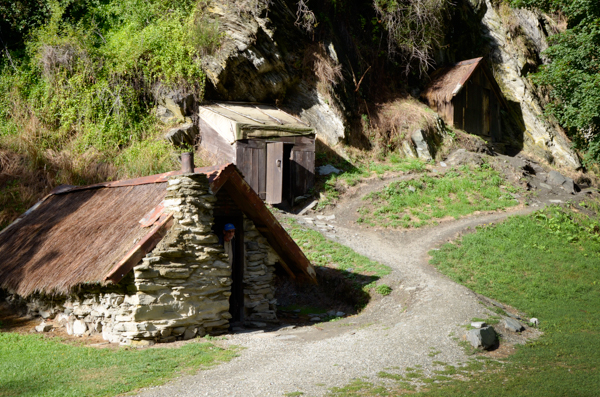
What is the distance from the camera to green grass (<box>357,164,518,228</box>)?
1688cm

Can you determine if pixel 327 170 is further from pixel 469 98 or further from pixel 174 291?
pixel 174 291

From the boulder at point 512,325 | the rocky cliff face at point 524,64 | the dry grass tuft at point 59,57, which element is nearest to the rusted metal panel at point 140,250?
the boulder at point 512,325

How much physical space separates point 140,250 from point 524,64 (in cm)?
2598

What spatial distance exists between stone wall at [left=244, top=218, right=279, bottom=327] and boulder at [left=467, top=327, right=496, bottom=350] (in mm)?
3903

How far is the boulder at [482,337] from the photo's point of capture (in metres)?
7.93

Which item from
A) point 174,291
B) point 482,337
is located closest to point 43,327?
point 174,291

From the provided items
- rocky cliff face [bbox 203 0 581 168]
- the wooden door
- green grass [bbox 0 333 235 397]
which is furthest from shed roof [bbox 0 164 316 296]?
rocky cliff face [bbox 203 0 581 168]

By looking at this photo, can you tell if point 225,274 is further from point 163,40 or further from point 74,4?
point 74,4

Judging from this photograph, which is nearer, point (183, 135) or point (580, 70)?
point (580, 70)

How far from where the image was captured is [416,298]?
1064cm

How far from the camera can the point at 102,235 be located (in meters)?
9.21

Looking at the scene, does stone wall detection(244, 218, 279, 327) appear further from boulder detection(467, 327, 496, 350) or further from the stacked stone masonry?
boulder detection(467, 327, 496, 350)

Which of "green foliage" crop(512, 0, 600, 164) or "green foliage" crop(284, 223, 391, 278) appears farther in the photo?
"green foliage" crop(512, 0, 600, 164)

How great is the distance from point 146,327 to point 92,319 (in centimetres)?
143
